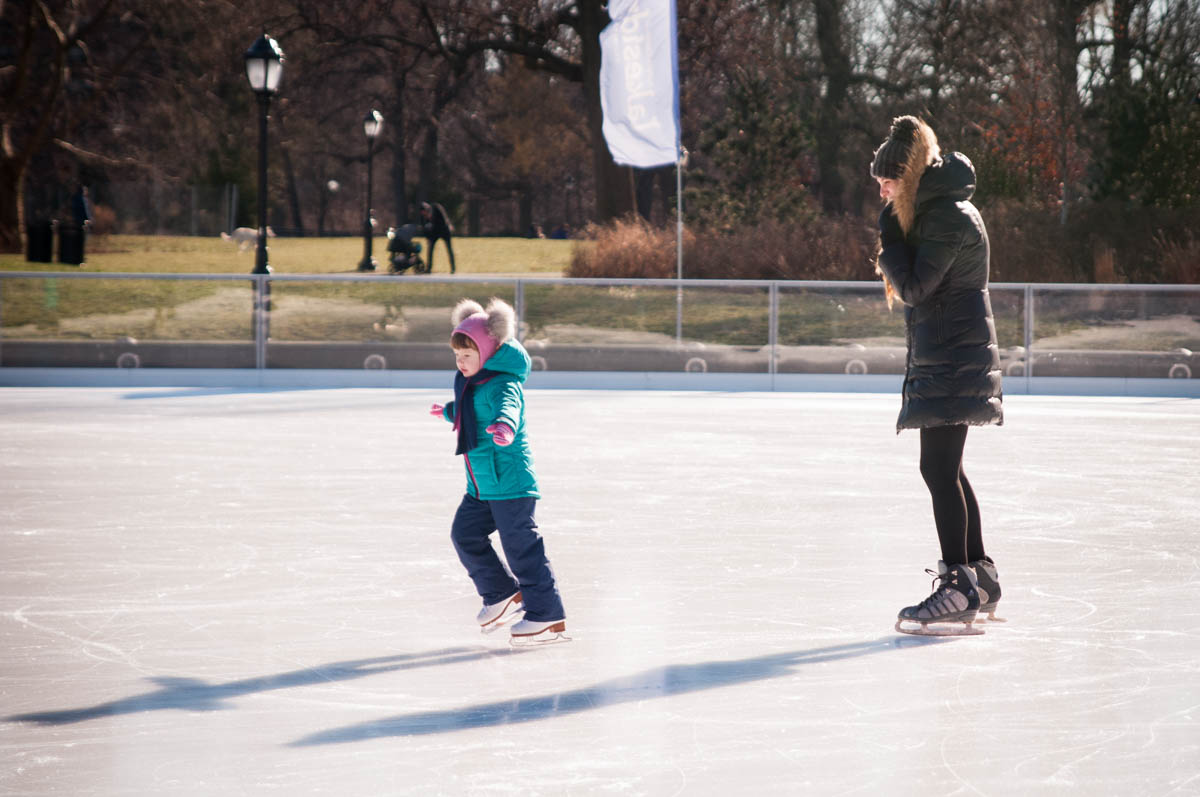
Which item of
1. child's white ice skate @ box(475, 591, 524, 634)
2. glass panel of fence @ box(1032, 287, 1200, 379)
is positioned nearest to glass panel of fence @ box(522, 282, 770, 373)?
glass panel of fence @ box(1032, 287, 1200, 379)

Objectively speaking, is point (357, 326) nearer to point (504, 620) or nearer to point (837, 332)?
point (837, 332)

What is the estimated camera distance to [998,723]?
397cm

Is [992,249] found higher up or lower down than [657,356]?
higher up

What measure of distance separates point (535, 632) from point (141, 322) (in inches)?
515

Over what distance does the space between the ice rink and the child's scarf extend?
0.68 metres

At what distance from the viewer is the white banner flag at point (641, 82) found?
19281 millimetres

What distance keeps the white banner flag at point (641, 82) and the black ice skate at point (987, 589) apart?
1431 cm

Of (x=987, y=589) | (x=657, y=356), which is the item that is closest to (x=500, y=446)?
(x=987, y=589)

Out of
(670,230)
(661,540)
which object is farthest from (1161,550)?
(670,230)

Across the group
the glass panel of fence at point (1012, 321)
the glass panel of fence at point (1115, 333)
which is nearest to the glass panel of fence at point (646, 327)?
the glass panel of fence at point (1012, 321)

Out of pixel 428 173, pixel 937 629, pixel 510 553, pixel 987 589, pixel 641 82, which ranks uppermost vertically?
pixel 428 173

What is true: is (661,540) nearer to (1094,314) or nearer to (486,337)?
(486,337)

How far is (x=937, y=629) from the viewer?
516 cm

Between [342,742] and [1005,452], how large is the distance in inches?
310
